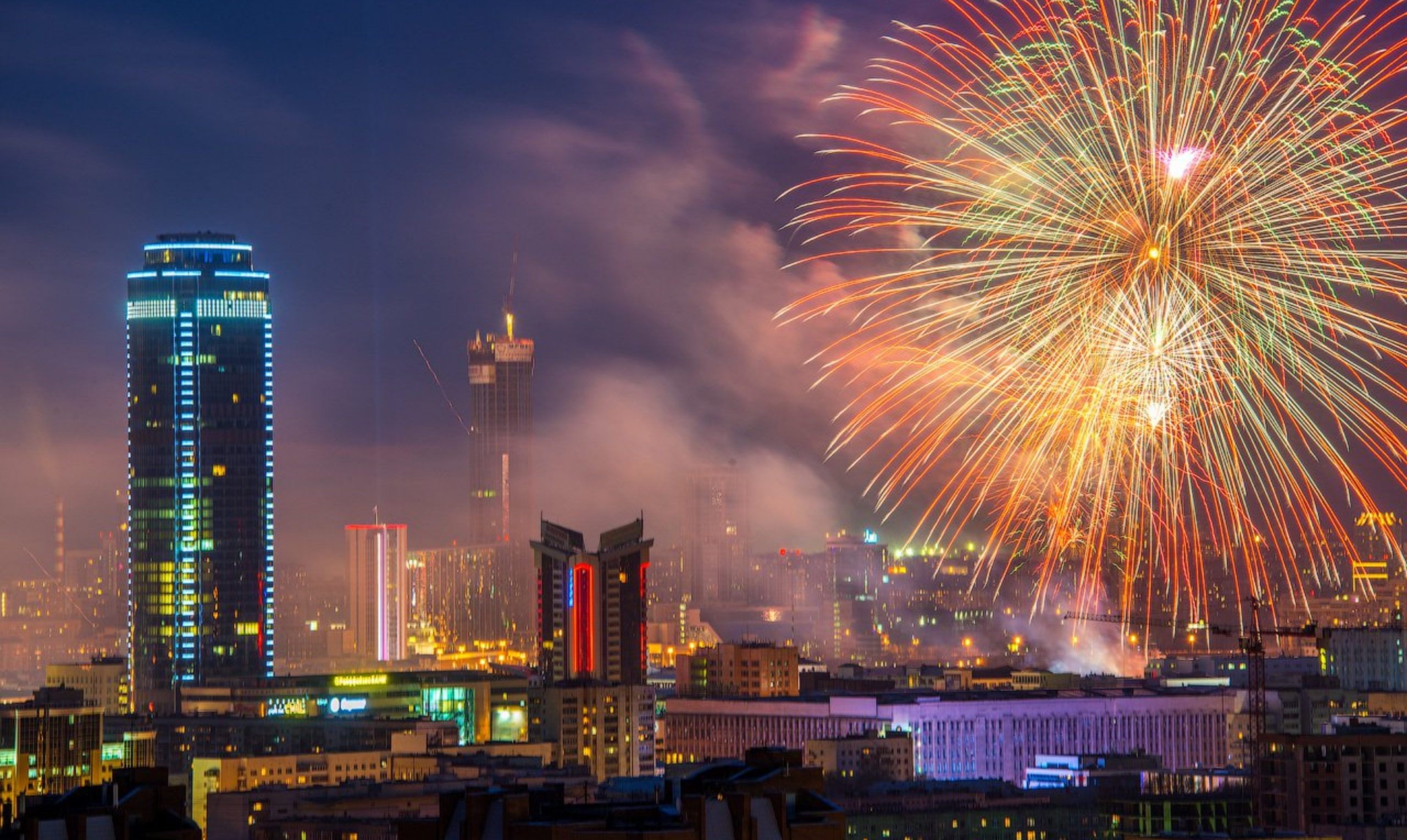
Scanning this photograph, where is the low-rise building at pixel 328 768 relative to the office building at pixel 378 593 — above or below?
below

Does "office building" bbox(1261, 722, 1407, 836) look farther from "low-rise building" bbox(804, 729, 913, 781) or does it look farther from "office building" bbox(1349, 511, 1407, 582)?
"office building" bbox(1349, 511, 1407, 582)

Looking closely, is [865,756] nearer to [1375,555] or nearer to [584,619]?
[584,619]

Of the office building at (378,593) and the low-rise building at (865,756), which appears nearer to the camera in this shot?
the low-rise building at (865,756)

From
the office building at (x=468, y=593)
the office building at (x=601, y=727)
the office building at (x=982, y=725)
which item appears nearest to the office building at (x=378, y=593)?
the office building at (x=468, y=593)

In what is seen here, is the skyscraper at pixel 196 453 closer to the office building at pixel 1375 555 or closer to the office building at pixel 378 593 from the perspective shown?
the office building at pixel 378 593

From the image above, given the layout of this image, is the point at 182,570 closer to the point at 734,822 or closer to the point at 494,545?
the point at 494,545

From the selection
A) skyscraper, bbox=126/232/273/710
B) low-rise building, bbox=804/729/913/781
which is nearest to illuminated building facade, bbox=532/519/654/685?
skyscraper, bbox=126/232/273/710

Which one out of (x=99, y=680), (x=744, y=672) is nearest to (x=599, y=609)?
(x=744, y=672)
